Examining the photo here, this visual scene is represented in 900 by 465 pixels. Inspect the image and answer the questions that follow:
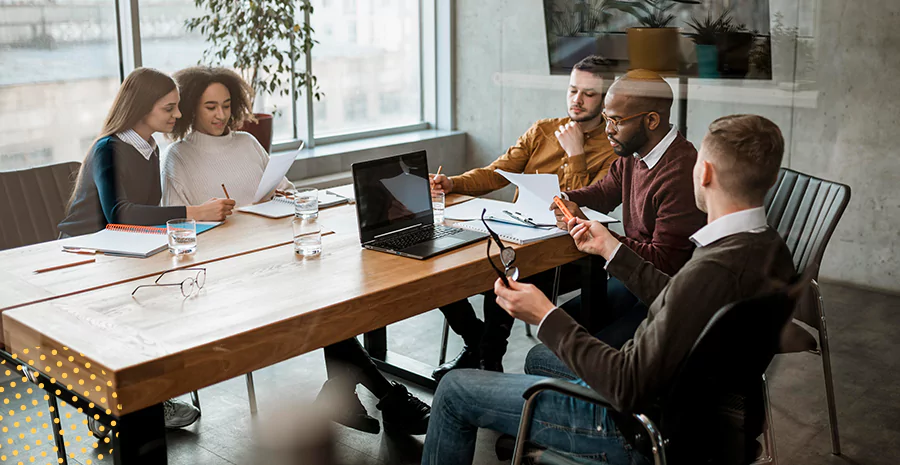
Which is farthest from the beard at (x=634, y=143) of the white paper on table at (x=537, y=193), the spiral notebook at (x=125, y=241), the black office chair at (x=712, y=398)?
the spiral notebook at (x=125, y=241)

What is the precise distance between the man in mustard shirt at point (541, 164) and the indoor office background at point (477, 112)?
9 centimetres

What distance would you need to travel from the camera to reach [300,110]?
3.88 m

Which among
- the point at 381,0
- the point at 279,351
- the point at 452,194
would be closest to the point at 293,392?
the point at 452,194

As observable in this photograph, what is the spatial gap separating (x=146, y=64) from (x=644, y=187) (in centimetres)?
268

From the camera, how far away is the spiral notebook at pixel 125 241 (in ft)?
7.68

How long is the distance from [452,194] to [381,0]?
92 cm

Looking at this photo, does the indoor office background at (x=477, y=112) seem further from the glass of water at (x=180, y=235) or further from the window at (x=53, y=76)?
the glass of water at (x=180, y=235)

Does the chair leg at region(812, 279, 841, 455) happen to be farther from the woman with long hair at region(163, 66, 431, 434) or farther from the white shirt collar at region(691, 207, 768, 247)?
the woman with long hair at region(163, 66, 431, 434)

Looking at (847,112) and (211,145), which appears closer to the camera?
(847,112)

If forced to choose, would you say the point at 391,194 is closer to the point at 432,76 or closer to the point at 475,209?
the point at 475,209

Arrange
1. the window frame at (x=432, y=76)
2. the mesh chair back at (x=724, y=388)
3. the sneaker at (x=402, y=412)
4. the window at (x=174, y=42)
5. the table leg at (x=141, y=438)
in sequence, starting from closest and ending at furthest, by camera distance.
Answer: the mesh chair back at (x=724, y=388) < the table leg at (x=141, y=438) < the sneaker at (x=402, y=412) < the window frame at (x=432, y=76) < the window at (x=174, y=42)

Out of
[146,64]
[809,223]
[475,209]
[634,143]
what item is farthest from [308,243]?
[146,64]

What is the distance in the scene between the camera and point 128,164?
2.98 m

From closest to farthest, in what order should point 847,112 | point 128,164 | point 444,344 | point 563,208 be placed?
point 847,112, point 563,208, point 128,164, point 444,344
